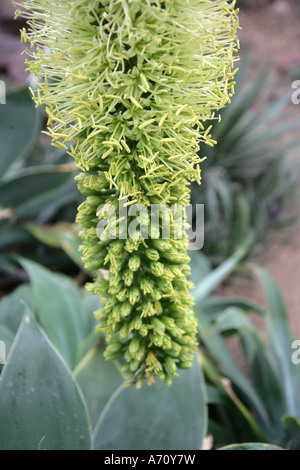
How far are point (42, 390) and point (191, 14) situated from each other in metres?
0.80

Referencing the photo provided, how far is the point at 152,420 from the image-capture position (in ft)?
3.54

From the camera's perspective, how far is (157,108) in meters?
0.68

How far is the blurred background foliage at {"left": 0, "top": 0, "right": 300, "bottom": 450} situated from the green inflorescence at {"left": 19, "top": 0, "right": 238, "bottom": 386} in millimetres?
282

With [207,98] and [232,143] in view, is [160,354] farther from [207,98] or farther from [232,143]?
[232,143]

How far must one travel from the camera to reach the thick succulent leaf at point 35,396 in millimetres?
952

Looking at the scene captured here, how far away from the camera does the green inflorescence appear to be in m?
0.65

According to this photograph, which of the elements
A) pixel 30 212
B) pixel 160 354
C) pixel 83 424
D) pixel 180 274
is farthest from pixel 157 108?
pixel 30 212

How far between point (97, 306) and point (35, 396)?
2.49 feet

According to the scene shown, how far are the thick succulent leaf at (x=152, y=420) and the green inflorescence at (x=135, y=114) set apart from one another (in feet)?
0.98

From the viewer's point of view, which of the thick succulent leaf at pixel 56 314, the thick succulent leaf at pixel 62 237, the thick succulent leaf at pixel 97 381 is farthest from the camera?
the thick succulent leaf at pixel 62 237

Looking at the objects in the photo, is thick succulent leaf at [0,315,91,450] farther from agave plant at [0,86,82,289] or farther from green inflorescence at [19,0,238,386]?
agave plant at [0,86,82,289]

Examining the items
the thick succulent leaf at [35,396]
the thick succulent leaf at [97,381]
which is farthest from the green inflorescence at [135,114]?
the thick succulent leaf at [97,381]

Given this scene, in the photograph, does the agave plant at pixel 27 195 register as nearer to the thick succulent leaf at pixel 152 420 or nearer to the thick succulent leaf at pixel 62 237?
the thick succulent leaf at pixel 62 237

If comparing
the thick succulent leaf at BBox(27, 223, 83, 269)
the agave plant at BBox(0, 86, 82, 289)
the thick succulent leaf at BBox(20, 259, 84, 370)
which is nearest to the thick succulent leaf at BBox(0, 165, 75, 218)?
the agave plant at BBox(0, 86, 82, 289)
